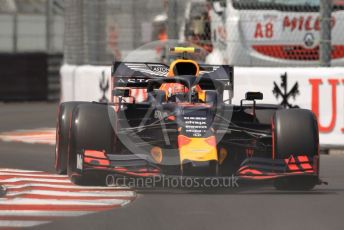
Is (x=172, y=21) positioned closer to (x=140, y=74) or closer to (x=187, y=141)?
(x=140, y=74)

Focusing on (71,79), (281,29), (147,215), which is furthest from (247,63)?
(147,215)

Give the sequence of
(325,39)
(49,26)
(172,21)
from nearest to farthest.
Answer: (325,39), (172,21), (49,26)

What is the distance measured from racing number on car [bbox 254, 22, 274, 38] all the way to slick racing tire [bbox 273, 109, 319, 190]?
8083 mm

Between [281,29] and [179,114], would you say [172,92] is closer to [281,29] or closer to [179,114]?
[179,114]

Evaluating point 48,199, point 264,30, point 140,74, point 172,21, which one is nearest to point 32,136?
point 172,21

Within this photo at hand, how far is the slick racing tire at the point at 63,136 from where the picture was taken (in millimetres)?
10414

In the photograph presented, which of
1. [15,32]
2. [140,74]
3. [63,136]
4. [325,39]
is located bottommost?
[63,136]

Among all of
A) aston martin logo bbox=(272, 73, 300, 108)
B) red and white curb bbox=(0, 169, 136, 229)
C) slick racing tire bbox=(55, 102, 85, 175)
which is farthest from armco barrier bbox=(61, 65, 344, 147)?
red and white curb bbox=(0, 169, 136, 229)

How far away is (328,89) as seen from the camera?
13719 mm

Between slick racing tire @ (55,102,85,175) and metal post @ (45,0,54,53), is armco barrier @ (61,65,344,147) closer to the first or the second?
slick racing tire @ (55,102,85,175)

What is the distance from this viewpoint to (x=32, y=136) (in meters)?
16.4

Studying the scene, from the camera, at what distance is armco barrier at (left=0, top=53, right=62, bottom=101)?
84.2 ft

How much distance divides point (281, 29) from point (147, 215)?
33.3ft

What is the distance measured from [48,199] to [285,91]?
18.1 ft
